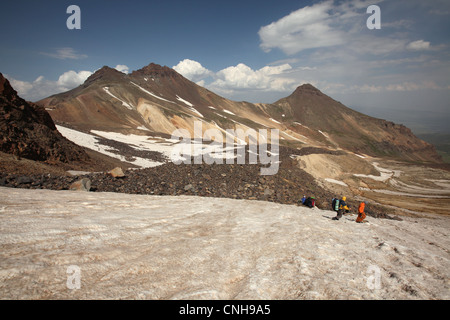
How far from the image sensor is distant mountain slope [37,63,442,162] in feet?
203

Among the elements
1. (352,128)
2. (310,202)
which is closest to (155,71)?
(352,128)

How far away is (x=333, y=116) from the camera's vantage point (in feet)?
404

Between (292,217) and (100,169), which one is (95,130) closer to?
(100,169)

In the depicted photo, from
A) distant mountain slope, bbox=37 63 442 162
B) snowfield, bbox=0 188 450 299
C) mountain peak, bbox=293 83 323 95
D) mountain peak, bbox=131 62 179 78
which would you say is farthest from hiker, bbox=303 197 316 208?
mountain peak, bbox=293 83 323 95

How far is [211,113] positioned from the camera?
87562 millimetres

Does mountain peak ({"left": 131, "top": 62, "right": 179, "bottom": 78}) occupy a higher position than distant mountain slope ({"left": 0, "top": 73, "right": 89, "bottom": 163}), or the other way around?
mountain peak ({"left": 131, "top": 62, "right": 179, "bottom": 78})

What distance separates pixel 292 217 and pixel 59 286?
818 cm
